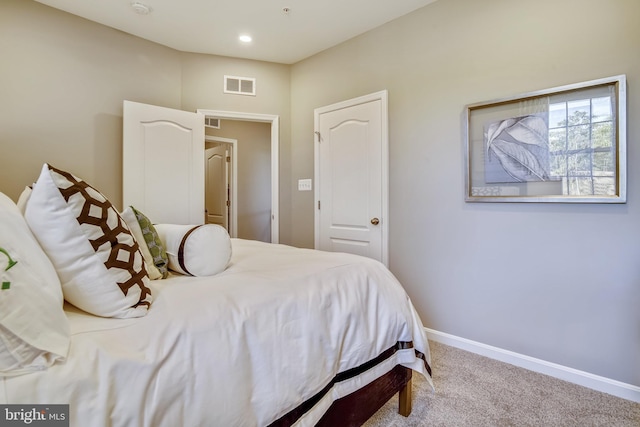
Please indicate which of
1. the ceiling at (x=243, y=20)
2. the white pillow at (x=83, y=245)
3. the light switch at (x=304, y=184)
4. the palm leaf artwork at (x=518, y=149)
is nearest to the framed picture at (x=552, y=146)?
the palm leaf artwork at (x=518, y=149)

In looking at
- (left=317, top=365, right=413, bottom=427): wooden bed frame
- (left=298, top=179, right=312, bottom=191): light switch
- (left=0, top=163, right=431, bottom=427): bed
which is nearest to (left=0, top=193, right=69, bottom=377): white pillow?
(left=0, top=163, right=431, bottom=427): bed

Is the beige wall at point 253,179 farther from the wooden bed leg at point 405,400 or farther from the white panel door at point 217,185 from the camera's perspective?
the wooden bed leg at point 405,400

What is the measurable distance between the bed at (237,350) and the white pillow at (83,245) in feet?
0.05

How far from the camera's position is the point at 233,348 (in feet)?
3.10

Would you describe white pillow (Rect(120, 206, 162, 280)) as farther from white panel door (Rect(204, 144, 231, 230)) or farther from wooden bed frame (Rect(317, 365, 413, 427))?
white panel door (Rect(204, 144, 231, 230))

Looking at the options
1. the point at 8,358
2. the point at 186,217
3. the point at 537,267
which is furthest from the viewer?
the point at 186,217

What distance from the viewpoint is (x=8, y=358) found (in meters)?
0.64

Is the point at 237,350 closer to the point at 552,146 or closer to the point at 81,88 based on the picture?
the point at 552,146

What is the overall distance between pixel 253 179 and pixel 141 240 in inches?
153

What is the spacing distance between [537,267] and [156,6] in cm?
348

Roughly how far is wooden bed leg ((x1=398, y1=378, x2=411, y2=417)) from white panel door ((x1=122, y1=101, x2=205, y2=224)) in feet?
8.12

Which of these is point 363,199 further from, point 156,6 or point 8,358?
A: point 8,358

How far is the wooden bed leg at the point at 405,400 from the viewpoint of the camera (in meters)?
1.66

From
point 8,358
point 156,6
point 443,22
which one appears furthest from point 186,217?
point 443,22
